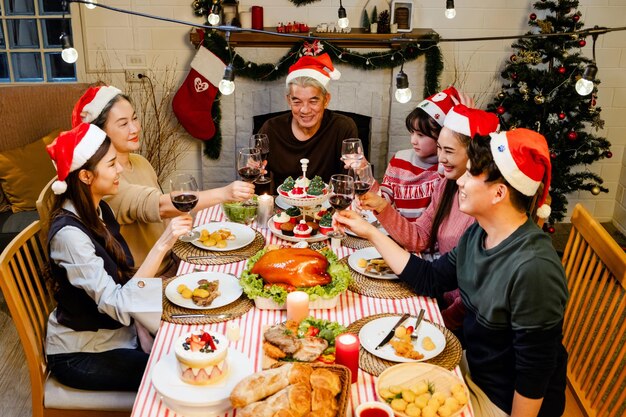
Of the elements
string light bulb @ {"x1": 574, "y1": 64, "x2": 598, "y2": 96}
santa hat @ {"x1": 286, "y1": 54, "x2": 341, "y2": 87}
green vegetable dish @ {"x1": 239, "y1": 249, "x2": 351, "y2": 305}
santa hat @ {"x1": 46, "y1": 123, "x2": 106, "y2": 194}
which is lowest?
green vegetable dish @ {"x1": 239, "y1": 249, "x2": 351, "y2": 305}

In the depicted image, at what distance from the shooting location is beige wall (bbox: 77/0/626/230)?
4.51 m

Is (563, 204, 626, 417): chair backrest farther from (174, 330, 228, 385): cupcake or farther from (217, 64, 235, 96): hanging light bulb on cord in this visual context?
(217, 64, 235, 96): hanging light bulb on cord

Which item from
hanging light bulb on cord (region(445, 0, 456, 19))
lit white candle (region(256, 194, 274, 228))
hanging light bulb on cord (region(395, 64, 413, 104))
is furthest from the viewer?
hanging light bulb on cord (region(445, 0, 456, 19))

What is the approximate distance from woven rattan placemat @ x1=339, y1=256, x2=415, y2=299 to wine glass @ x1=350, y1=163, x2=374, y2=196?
0.31 meters

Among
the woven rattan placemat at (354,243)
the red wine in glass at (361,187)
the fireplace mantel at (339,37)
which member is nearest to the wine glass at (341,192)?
the red wine in glass at (361,187)

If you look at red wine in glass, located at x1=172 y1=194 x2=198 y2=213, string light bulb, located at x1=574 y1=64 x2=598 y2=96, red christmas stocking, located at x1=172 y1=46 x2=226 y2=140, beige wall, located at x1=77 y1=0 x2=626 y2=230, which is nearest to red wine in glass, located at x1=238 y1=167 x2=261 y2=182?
red wine in glass, located at x1=172 y1=194 x2=198 y2=213

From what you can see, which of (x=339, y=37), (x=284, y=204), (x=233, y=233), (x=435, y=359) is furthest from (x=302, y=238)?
(x=339, y=37)

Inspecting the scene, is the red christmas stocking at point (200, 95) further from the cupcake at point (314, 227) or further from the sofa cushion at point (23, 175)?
the cupcake at point (314, 227)

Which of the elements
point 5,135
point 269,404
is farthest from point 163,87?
point 269,404

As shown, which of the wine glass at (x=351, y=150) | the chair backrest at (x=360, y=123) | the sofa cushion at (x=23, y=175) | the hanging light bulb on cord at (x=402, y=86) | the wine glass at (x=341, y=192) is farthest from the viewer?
the chair backrest at (x=360, y=123)

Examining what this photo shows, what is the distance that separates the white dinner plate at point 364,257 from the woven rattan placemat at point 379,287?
0.5 inches

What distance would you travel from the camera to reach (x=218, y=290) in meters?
2.02

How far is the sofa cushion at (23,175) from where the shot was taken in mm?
3770

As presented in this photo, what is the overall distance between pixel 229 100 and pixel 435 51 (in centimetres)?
150
